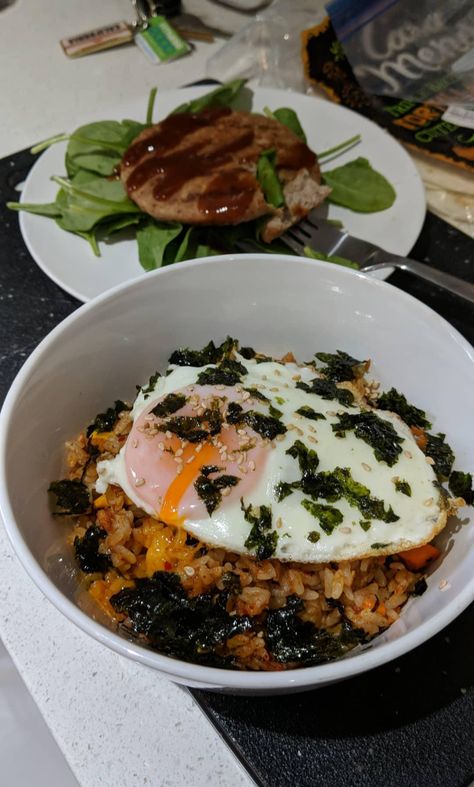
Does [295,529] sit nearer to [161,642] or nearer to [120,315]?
[161,642]

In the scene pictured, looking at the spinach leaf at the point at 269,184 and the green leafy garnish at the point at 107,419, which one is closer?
the green leafy garnish at the point at 107,419

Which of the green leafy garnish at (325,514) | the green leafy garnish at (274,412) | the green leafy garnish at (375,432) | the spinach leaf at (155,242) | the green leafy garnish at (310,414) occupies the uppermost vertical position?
the green leafy garnish at (274,412)

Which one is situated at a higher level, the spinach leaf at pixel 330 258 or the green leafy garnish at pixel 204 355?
the green leafy garnish at pixel 204 355

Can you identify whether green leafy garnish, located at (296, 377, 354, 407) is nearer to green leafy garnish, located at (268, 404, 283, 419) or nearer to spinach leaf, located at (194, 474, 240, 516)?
green leafy garnish, located at (268, 404, 283, 419)

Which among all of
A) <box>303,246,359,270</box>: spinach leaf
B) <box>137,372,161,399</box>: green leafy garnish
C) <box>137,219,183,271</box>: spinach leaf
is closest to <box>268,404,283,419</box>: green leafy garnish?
<box>137,372,161,399</box>: green leafy garnish

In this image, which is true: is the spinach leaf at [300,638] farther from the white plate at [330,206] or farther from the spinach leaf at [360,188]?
the spinach leaf at [360,188]

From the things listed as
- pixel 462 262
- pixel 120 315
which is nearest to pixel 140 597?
pixel 120 315

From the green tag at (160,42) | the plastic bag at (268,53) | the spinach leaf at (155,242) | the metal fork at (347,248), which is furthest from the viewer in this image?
the green tag at (160,42)

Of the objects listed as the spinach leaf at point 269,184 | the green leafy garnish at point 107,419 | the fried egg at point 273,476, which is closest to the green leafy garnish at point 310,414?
the fried egg at point 273,476

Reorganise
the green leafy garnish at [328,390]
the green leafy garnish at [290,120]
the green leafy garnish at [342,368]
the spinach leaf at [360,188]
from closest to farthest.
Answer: the green leafy garnish at [328,390], the green leafy garnish at [342,368], the spinach leaf at [360,188], the green leafy garnish at [290,120]
